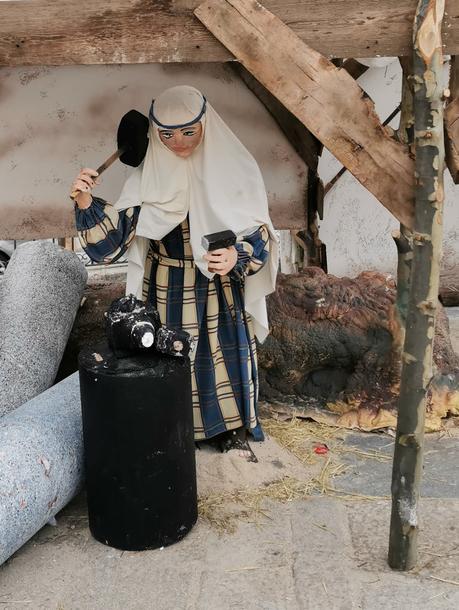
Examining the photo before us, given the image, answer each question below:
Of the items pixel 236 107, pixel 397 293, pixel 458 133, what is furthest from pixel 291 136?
pixel 458 133

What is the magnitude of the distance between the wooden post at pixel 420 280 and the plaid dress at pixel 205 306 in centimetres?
100

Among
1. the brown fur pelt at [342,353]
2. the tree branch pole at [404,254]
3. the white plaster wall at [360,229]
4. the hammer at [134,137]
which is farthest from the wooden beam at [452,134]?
the white plaster wall at [360,229]

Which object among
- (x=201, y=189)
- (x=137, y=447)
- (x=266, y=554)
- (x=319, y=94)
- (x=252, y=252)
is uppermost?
(x=319, y=94)

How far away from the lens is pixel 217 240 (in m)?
3.89

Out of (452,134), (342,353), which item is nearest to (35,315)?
(342,353)

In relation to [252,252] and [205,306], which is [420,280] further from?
[205,306]

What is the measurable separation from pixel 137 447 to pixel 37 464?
1.52 ft

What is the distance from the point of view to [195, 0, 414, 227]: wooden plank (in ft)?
10.8

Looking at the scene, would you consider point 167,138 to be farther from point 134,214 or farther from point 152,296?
point 152,296

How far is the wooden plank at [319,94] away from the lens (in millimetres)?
3299

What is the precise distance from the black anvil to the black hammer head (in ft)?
1.31

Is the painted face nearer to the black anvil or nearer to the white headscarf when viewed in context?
the white headscarf

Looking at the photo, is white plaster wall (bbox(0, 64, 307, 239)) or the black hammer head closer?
the black hammer head

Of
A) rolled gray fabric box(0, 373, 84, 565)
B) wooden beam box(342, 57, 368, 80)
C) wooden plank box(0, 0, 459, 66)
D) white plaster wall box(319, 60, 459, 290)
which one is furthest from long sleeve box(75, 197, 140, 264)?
white plaster wall box(319, 60, 459, 290)
